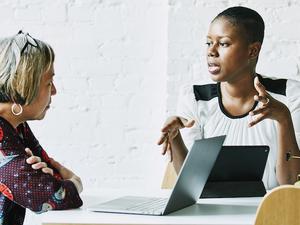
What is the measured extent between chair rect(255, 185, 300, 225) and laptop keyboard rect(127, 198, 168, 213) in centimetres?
34

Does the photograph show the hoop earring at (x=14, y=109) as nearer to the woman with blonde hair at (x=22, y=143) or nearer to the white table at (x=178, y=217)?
the woman with blonde hair at (x=22, y=143)

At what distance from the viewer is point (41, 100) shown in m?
1.55

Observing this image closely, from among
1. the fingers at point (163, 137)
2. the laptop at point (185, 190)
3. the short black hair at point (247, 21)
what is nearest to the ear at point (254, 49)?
the short black hair at point (247, 21)

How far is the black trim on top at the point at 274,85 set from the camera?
2.30m

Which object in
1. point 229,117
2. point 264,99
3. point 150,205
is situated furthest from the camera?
point 229,117

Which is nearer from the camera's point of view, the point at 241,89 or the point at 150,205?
the point at 150,205

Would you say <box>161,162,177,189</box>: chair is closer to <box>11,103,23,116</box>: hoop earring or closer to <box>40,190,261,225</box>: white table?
<box>40,190,261,225</box>: white table

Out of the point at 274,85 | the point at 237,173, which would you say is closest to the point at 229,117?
the point at 274,85

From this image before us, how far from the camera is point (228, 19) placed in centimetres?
230

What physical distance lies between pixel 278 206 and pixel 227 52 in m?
1.25

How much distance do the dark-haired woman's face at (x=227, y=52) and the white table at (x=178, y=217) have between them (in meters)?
0.81

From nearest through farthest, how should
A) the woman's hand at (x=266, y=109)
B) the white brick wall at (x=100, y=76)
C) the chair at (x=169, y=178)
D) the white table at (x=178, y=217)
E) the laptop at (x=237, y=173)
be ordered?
1. the white table at (x=178, y=217)
2. the laptop at (x=237, y=173)
3. the woman's hand at (x=266, y=109)
4. the chair at (x=169, y=178)
5. the white brick wall at (x=100, y=76)

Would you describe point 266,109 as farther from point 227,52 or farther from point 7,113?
point 7,113

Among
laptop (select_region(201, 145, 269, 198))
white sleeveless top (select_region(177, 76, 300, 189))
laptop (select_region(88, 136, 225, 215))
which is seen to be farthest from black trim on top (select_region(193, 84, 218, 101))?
laptop (select_region(88, 136, 225, 215))
